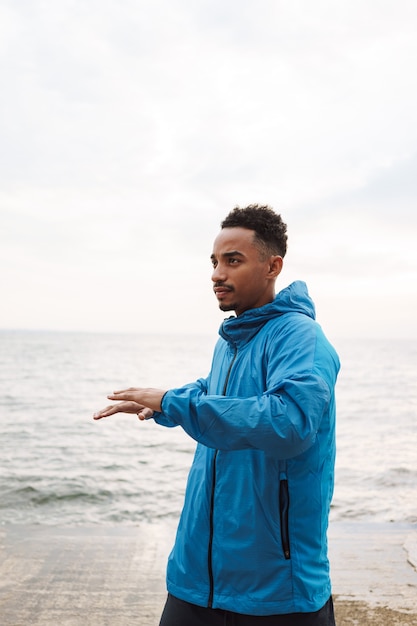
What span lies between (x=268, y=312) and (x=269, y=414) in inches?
22.3

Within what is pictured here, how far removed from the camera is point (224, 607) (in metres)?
2.18

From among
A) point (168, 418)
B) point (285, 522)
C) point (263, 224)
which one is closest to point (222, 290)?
point (263, 224)

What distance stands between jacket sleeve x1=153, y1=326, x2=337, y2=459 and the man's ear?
51cm

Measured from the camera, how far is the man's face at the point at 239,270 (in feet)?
7.90

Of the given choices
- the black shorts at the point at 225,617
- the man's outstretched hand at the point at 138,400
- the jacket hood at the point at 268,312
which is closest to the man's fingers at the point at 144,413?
the man's outstretched hand at the point at 138,400

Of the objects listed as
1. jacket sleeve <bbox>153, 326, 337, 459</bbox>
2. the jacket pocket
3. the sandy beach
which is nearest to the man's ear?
jacket sleeve <bbox>153, 326, 337, 459</bbox>

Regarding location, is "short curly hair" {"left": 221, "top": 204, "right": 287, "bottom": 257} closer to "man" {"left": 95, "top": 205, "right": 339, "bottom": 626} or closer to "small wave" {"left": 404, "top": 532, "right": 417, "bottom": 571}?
"man" {"left": 95, "top": 205, "right": 339, "bottom": 626}

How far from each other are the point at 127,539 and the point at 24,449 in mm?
9656

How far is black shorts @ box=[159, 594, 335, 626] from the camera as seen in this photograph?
2.15 m

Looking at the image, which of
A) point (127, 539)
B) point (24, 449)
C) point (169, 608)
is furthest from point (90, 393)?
point (169, 608)

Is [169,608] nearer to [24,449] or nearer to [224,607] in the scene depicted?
[224,607]

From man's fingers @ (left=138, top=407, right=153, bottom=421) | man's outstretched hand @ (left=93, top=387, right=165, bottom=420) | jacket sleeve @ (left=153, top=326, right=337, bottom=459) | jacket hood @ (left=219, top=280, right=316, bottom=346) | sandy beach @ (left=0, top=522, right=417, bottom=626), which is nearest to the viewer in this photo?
jacket sleeve @ (left=153, top=326, right=337, bottom=459)

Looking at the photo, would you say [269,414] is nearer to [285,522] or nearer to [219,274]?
[285,522]

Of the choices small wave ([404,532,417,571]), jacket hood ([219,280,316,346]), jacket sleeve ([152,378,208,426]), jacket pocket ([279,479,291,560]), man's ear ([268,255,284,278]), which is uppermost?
man's ear ([268,255,284,278])
